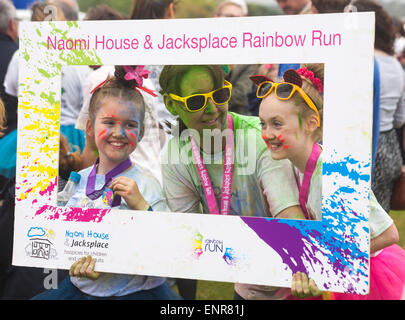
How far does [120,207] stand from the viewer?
1867 millimetres

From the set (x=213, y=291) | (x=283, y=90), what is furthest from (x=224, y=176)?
(x=213, y=291)

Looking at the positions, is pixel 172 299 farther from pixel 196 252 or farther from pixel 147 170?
pixel 147 170

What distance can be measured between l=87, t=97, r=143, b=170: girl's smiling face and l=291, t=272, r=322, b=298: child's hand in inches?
26.6

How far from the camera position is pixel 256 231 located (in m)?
1.73

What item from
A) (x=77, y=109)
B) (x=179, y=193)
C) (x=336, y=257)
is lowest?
(x=336, y=257)

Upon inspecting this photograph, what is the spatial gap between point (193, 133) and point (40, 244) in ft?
2.23

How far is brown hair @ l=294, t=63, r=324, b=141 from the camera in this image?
1638mm

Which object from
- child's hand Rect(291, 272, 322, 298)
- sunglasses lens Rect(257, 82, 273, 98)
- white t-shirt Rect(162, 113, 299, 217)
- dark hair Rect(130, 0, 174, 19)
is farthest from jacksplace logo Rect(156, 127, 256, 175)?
dark hair Rect(130, 0, 174, 19)

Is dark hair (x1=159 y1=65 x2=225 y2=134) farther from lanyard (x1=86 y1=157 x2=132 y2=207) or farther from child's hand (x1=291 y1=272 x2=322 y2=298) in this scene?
child's hand (x1=291 y1=272 x2=322 y2=298)

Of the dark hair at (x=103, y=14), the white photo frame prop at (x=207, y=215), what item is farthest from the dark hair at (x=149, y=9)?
the white photo frame prop at (x=207, y=215)

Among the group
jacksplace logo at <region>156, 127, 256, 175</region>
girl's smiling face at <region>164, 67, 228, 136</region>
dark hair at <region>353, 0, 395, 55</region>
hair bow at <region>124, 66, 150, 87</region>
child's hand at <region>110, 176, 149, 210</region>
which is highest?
dark hair at <region>353, 0, 395, 55</region>

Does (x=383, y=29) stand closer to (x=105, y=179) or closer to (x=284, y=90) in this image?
(x=284, y=90)

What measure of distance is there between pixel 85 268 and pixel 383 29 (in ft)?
6.00
